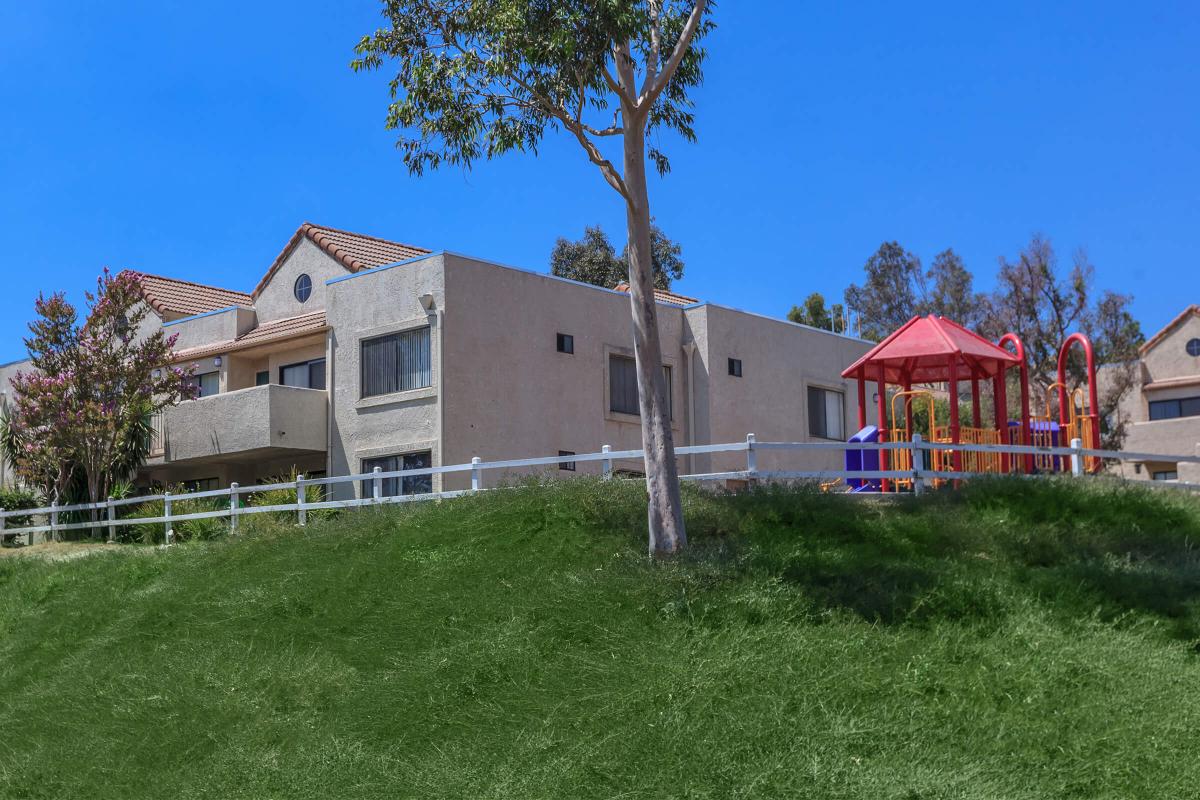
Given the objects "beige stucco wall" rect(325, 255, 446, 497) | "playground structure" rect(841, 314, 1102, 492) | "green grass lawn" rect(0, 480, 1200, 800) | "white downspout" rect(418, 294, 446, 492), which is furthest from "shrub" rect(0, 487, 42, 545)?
"playground structure" rect(841, 314, 1102, 492)

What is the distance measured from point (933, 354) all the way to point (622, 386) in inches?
330

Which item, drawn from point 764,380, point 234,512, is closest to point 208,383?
point 234,512

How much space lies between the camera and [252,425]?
Answer: 29109 millimetres

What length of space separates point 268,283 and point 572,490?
16.6 metres

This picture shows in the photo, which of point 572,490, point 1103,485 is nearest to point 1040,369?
point 1103,485

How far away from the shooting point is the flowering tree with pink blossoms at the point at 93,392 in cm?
2944

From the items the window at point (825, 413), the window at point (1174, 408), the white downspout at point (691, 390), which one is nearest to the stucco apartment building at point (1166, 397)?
the window at point (1174, 408)

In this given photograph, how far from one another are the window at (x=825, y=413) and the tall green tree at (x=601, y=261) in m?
18.4

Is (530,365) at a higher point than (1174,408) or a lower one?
higher

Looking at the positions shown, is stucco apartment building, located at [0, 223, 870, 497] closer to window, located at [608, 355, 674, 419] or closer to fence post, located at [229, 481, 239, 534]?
window, located at [608, 355, 674, 419]

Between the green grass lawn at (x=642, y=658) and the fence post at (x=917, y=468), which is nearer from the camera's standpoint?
the green grass lawn at (x=642, y=658)

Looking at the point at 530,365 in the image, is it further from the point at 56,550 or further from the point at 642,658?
the point at 642,658

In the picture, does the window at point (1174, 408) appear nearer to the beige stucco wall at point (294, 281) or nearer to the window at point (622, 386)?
the window at point (622, 386)

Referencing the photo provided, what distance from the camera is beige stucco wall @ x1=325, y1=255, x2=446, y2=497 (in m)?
27.5
